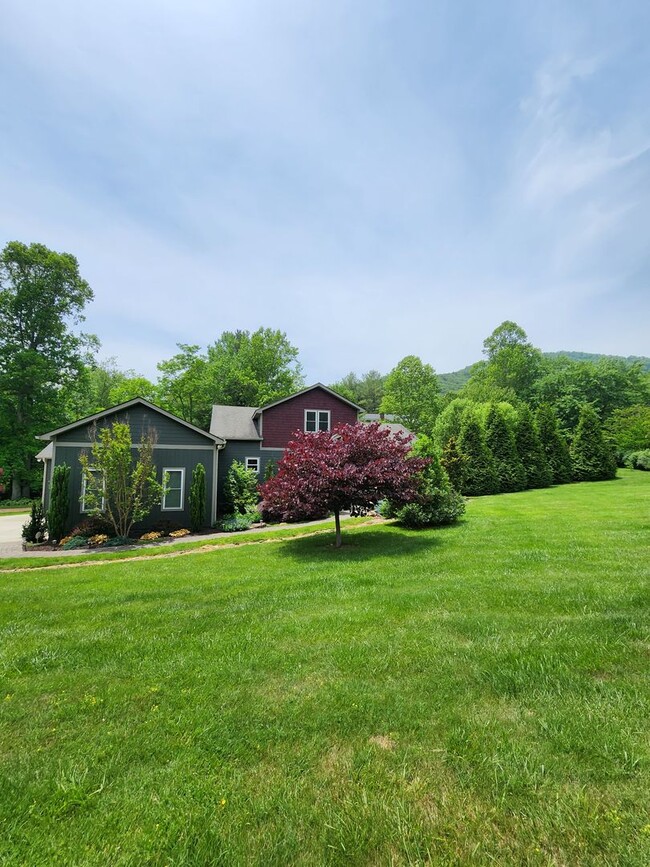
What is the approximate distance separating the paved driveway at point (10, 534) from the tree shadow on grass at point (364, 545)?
8526 mm

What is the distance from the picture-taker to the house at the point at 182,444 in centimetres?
1409

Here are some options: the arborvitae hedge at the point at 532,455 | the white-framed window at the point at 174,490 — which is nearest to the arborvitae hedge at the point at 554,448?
the arborvitae hedge at the point at 532,455

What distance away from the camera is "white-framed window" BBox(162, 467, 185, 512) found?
592 inches

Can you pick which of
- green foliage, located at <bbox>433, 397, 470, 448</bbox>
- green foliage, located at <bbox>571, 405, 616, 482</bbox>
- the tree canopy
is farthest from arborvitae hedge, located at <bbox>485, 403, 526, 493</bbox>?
the tree canopy

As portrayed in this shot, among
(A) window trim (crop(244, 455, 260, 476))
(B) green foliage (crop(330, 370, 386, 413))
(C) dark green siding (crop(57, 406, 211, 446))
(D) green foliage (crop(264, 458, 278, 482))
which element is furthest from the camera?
(B) green foliage (crop(330, 370, 386, 413))

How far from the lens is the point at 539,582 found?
18.8ft

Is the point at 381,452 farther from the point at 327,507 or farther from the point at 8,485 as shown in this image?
the point at 8,485

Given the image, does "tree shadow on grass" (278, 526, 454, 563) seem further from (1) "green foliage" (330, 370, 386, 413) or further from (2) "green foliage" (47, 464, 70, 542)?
(1) "green foliage" (330, 370, 386, 413)

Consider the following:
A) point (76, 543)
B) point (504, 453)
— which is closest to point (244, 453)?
point (76, 543)

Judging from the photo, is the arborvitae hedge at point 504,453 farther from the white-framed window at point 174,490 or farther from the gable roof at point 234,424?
the white-framed window at point 174,490

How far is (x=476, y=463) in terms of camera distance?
21.4 m

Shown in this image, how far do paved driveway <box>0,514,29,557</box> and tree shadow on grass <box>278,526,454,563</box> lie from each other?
336 inches

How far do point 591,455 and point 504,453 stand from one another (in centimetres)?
614

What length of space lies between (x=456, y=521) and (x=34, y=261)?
31854 mm
